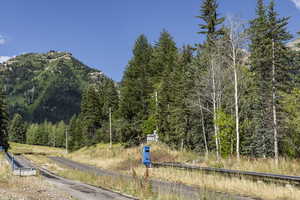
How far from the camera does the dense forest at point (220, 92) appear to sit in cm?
2531

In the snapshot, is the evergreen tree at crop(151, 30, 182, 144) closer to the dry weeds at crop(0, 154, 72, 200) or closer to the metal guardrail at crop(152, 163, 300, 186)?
the metal guardrail at crop(152, 163, 300, 186)

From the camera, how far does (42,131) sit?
142 m

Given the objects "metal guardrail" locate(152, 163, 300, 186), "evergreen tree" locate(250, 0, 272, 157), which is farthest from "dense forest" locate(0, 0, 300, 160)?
"metal guardrail" locate(152, 163, 300, 186)

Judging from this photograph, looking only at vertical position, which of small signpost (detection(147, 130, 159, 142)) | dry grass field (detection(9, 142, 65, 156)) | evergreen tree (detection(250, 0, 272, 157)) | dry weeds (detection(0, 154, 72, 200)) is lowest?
dry grass field (detection(9, 142, 65, 156))

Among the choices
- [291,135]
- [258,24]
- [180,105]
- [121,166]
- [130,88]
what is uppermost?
[258,24]

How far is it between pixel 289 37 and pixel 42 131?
435 ft

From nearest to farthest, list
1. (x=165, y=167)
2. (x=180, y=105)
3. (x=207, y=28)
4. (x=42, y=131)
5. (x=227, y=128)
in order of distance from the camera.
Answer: (x=165, y=167) < (x=227, y=128) < (x=180, y=105) < (x=207, y=28) < (x=42, y=131)

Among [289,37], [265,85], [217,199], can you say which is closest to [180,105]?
[265,85]

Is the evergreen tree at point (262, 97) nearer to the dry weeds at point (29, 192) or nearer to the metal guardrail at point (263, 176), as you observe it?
the metal guardrail at point (263, 176)

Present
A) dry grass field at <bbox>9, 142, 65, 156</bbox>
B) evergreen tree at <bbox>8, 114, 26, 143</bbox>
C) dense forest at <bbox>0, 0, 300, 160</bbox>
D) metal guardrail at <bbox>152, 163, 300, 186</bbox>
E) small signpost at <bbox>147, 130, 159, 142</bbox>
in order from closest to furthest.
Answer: metal guardrail at <bbox>152, 163, 300, 186</bbox>
dense forest at <bbox>0, 0, 300, 160</bbox>
small signpost at <bbox>147, 130, 159, 142</bbox>
dry grass field at <bbox>9, 142, 65, 156</bbox>
evergreen tree at <bbox>8, 114, 26, 143</bbox>

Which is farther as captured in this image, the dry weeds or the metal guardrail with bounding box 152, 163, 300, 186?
the metal guardrail with bounding box 152, 163, 300, 186

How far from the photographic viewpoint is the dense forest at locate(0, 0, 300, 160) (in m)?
25.3

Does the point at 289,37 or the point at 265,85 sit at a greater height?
the point at 289,37

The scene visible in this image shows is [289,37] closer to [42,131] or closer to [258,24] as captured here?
[258,24]
